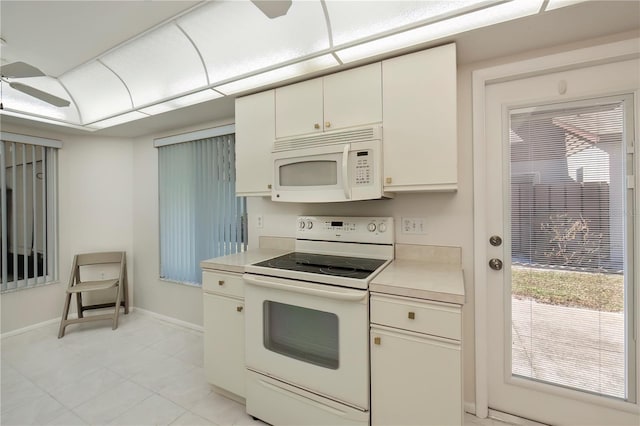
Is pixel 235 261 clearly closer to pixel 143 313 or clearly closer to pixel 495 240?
pixel 495 240

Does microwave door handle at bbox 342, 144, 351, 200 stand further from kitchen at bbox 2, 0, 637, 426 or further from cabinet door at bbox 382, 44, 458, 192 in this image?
kitchen at bbox 2, 0, 637, 426

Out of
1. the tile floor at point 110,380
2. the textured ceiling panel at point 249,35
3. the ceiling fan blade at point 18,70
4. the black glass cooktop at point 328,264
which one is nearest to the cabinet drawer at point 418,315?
the black glass cooktop at point 328,264

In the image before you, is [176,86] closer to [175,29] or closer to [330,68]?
[175,29]

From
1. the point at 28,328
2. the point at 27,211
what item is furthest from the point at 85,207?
the point at 28,328

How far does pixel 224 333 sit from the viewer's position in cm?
181

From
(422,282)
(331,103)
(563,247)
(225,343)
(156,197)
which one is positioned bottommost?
(225,343)

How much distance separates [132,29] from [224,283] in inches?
70.9

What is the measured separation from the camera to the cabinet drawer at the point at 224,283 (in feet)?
5.76

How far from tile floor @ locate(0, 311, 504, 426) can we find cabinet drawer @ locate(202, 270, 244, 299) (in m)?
0.76

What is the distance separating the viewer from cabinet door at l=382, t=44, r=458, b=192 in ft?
4.77

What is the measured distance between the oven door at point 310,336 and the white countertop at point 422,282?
0.13 m

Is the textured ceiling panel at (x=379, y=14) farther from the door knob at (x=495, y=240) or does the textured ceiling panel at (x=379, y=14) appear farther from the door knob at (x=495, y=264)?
the door knob at (x=495, y=264)

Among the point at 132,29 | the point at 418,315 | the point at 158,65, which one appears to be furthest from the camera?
the point at 158,65

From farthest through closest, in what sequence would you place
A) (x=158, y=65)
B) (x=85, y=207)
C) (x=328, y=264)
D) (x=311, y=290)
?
(x=85, y=207), (x=158, y=65), (x=328, y=264), (x=311, y=290)
